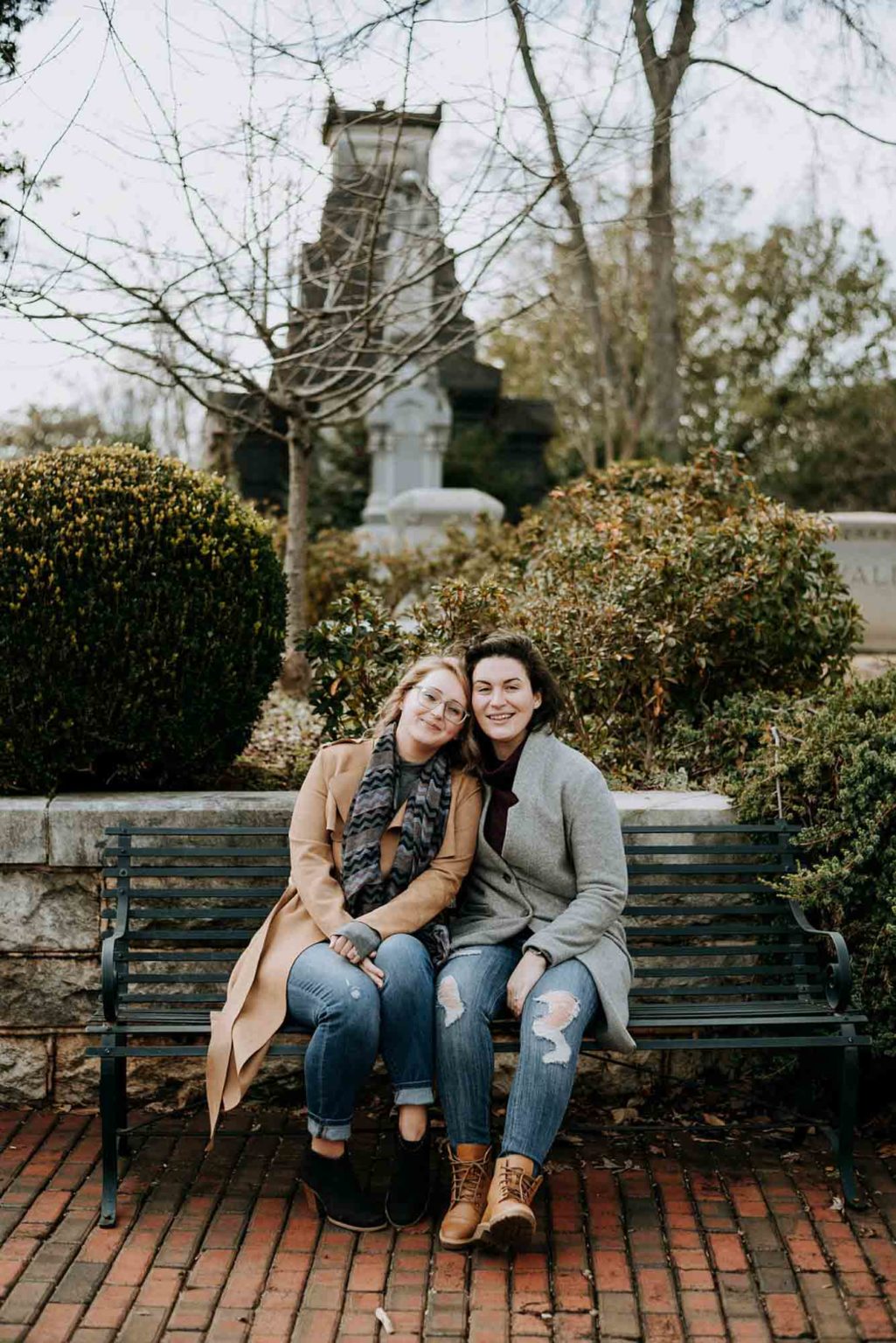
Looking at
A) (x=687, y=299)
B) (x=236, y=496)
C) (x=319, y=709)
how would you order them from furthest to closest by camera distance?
(x=687, y=299) → (x=319, y=709) → (x=236, y=496)

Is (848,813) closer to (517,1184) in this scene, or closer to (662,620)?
(517,1184)

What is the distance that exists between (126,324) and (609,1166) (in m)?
3.67

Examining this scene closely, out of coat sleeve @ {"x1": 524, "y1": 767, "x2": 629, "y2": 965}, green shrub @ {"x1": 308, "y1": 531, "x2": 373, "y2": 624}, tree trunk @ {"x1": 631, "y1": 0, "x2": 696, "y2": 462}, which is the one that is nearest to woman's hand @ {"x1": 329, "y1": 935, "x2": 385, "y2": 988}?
coat sleeve @ {"x1": 524, "y1": 767, "x2": 629, "y2": 965}

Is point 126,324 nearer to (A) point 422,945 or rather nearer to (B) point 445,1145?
(A) point 422,945

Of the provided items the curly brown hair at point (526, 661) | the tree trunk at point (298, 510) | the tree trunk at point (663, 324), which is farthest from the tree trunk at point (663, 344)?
the curly brown hair at point (526, 661)

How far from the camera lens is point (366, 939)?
3521 millimetres

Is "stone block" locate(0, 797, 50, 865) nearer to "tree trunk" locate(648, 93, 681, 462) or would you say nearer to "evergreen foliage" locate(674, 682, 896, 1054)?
"evergreen foliage" locate(674, 682, 896, 1054)

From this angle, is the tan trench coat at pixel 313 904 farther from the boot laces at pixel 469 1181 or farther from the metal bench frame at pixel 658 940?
the boot laces at pixel 469 1181

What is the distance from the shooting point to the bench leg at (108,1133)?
135 inches

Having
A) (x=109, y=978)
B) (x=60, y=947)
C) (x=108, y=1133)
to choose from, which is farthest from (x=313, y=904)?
(x=60, y=947)

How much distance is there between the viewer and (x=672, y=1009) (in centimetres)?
368

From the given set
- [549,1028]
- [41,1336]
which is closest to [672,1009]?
[549,1028]

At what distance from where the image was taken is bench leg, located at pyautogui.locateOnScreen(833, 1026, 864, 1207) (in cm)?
357

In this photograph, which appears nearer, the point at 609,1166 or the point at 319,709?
the point at 609,1166
